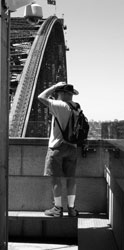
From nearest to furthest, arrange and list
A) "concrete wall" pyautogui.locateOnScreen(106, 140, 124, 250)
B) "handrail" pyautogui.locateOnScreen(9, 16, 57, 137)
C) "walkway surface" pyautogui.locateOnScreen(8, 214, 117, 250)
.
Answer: "concrete wall" pyautogui.locateOnScreen(106, 140, 124, 250)
"walkway surface" pyautogui.locateOnScreen(8, 214, 117, 250)
"handrail" pyautogui.locateOnScreen(9, 16, 57, 137)

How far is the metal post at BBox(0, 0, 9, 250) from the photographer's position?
2723 mm

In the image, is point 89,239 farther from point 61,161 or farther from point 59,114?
point 59,114

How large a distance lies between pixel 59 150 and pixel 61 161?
0.13m

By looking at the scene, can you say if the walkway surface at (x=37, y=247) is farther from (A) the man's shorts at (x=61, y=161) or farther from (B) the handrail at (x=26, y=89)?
(B) the handrail at (x=26, y=89)

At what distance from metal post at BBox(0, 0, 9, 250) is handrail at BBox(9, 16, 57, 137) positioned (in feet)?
79.6

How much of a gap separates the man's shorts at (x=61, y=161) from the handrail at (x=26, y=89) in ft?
73.6

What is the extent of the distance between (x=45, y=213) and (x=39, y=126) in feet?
41.4

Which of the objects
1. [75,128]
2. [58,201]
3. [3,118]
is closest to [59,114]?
[75,128]

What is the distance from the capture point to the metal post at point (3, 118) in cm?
272

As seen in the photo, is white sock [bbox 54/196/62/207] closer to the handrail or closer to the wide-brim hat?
the wide-brim hat

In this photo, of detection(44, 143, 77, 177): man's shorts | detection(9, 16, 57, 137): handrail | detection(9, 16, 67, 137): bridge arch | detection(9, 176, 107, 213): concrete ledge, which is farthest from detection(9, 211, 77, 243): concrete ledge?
detection(9, 16, 57, 137): handrail

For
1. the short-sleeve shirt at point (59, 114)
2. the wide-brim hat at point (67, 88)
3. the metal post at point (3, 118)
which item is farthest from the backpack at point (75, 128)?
the metal post at point (3, 118)

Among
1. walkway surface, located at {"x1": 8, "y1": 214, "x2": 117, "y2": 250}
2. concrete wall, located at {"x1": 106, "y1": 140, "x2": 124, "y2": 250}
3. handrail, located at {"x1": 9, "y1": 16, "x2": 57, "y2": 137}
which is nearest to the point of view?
concrete wall, located at {"x1": 106, "y1": 140, "x2": 124, "y2": 250}

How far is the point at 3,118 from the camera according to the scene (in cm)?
275
